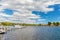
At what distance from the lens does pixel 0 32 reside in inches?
1871
